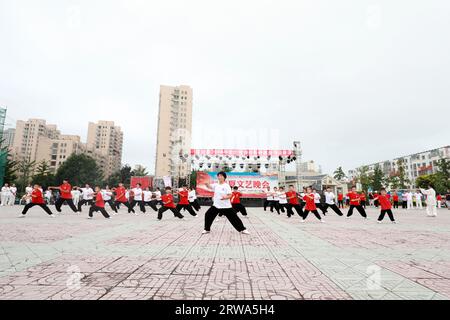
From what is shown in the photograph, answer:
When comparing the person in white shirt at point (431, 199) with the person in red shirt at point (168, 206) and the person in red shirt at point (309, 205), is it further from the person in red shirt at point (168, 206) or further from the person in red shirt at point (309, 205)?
the person in red shirt at point (168, 206)

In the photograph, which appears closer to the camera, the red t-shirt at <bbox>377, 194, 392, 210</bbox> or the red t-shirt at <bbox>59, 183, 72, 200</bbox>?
the red t-shirt at <bbox>377, 194, 392, 210</bbox>

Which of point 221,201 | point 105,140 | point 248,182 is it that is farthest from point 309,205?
point 105,140

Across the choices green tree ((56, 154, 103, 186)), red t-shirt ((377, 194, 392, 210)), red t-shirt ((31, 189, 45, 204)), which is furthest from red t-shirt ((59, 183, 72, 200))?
green tree ((56, 154, 103, 186))

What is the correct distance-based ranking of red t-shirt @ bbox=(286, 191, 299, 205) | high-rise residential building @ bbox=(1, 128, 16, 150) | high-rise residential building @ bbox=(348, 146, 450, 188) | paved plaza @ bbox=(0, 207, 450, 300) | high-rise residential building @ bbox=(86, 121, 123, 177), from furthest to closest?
high-rise residential building @ bbox=(86, 121, 123, 177)
high-rise residential building @ bbox=(348, 146, 450, 188)
high-rise residential building @ bbox=(1, 128, 16, 150)
red t-shirt @ bbox=(286, 191, 299, 205)
paved plaza @ bbox=(0, 207, 450, 300)

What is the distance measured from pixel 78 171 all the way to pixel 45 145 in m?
53.8

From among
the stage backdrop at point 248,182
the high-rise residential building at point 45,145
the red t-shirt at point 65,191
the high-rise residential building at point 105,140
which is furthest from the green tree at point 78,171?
the high-rise residential building at point 105,140

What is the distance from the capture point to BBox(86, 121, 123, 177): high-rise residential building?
113m

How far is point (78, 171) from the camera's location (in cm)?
5262

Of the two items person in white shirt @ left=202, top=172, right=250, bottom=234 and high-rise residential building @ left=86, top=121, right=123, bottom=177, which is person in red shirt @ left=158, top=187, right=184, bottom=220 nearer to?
person in white shirt @ left=202, top=172, right=250, bottom=234

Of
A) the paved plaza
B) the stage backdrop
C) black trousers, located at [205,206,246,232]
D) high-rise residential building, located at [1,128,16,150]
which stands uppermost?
high-rise residential building, located at [1,128,16,150]

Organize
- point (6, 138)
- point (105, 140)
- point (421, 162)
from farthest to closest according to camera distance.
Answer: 1. point (105, 140)
2. point (421, 162)
3. point (6, 138)

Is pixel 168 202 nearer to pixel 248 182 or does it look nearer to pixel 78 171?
pixel 248 182

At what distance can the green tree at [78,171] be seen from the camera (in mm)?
52062

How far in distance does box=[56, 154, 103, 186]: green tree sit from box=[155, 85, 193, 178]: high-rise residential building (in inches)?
1092
